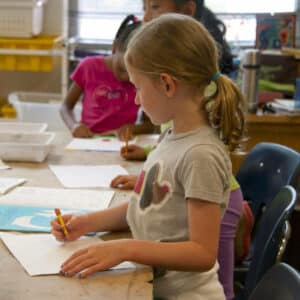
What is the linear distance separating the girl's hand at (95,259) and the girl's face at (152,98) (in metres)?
0.24

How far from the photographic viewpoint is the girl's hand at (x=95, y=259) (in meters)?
0.95

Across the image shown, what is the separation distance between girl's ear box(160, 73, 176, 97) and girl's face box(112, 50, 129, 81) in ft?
3.45

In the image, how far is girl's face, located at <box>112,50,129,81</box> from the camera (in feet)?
6.78

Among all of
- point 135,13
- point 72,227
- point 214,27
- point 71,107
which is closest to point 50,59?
point 135,13

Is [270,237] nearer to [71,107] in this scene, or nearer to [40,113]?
[71,107]

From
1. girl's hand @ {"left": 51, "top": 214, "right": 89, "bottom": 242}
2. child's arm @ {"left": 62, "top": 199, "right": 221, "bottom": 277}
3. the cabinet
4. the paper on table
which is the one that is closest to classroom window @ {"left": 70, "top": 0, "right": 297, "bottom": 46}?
the cabinet

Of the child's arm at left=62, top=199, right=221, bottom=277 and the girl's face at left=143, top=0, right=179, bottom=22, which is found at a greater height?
the girl's face at left=143, top=0, right=179, bottom=22

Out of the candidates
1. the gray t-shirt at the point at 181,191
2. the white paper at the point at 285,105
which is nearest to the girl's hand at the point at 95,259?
the gray t-shirt at the point at 181,191

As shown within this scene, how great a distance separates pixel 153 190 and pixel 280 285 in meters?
0.29

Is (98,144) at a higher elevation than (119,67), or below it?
below

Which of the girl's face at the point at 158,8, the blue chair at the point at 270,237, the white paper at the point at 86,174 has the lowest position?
the blue chair at the point at 270,237

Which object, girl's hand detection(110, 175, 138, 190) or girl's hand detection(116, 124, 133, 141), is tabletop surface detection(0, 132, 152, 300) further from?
girl's hand detection(116, 124, 133, 141)

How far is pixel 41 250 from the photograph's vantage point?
→ 106 cm

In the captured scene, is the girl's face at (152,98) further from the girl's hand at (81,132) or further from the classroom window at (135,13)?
the classroom window at (135,13)
